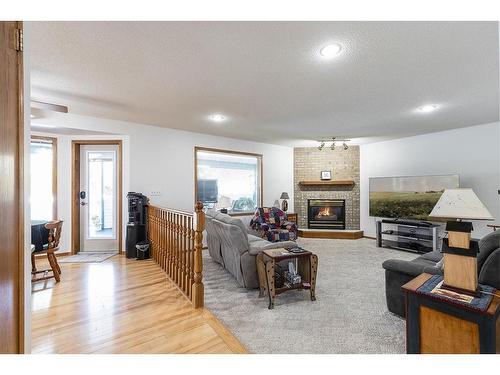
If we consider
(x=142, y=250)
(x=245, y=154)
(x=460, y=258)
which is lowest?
(x=142, y=250)

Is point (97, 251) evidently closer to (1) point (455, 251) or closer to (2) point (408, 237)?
(1) point (455, 251)

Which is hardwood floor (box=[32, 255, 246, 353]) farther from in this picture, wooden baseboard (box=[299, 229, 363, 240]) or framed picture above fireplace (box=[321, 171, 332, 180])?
framed picture above fireplace (box=[321, 171, 332, 180])

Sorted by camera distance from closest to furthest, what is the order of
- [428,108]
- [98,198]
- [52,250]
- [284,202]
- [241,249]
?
[241,249] < [52,250] < [428,108] < [98,198] < [284,202]

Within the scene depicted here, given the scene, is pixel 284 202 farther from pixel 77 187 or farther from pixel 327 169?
pixel 77 187

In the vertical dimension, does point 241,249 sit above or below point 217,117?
below

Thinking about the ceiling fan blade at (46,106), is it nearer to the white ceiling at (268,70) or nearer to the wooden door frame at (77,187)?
the white ceiling at (268,70)

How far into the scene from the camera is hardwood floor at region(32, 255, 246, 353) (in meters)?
1.76

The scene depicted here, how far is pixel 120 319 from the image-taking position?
2113 millimetres

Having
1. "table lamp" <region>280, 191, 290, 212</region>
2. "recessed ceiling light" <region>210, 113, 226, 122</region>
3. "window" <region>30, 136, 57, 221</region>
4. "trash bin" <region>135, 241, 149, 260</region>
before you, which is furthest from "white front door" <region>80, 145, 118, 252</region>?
"table lamp" <region>280, 191, 290, 212</region>

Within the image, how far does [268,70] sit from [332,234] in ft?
15.4

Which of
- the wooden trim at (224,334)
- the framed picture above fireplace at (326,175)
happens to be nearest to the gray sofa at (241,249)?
the wooden trim at (224,334)

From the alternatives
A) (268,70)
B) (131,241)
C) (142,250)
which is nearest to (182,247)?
(142,250)

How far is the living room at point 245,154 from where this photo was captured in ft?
5.57

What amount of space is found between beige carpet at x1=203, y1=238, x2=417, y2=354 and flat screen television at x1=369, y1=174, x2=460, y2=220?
2.06 meters
